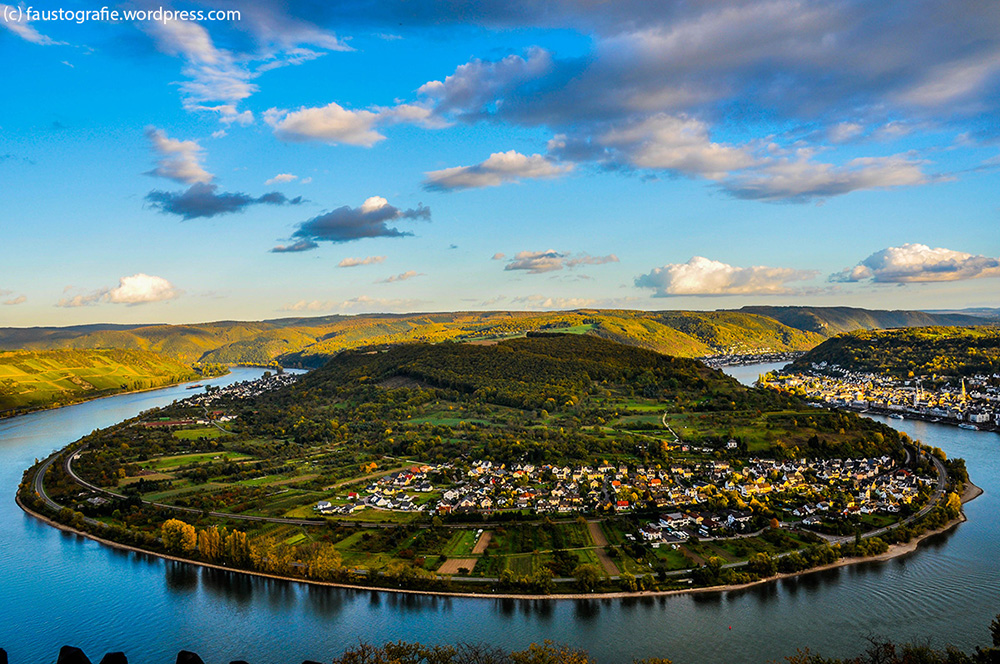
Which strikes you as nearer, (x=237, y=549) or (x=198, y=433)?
(x=237, y=549)

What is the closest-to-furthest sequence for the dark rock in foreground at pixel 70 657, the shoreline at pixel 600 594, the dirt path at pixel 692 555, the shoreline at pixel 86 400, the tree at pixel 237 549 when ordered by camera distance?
the dark rock in foreground at pixel 70 657 < the shoreline at pixel 600 594 < the dirt path at pixel 692 555 < the tree at pixel 237 549 < the shoreline at pixel 86 400

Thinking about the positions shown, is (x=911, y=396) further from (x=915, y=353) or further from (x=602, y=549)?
(x=602, y=549)

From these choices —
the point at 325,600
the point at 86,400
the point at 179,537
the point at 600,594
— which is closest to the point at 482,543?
the point at 600,594

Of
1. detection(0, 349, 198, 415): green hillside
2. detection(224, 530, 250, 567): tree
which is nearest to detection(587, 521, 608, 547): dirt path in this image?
detection(224, 530, 250, 567): tree

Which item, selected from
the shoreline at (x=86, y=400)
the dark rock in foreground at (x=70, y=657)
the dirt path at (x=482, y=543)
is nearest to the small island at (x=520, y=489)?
the dirt path at (x=482, y=543)

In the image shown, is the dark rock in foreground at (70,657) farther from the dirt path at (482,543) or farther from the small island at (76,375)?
the small island at (76,375)
